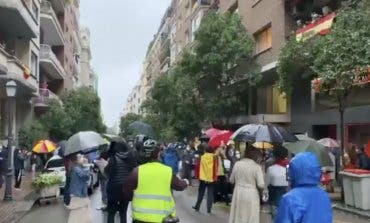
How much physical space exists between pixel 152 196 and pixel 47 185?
44.4 ft

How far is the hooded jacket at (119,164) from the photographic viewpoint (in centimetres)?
1019

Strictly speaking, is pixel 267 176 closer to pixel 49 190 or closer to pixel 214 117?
pixel 49 190

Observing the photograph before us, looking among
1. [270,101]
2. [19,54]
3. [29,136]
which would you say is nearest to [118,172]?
[270,101]

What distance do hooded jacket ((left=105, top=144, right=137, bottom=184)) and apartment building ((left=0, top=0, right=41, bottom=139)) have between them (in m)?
15.3

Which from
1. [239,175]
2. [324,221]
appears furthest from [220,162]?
[324,221]

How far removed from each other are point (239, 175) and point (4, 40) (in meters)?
29.6

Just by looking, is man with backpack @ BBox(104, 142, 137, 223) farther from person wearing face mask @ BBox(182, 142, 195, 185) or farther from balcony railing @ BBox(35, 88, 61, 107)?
balcony railing @ BBox(35, 88, 61, 107)

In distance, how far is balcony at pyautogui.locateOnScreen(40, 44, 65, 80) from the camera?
153 ft

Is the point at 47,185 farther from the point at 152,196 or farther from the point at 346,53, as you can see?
the point at 152,196

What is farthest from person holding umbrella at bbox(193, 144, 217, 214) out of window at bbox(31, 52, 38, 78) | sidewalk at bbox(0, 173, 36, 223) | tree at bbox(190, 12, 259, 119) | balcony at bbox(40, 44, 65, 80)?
balcony at bbox(40, 44, 65, 80)

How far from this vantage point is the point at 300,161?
4.12m

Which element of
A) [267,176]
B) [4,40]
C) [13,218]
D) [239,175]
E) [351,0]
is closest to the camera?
[239,175]

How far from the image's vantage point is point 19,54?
124 feet

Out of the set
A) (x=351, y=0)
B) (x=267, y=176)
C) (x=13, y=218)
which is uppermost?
(x=351, y=0)
